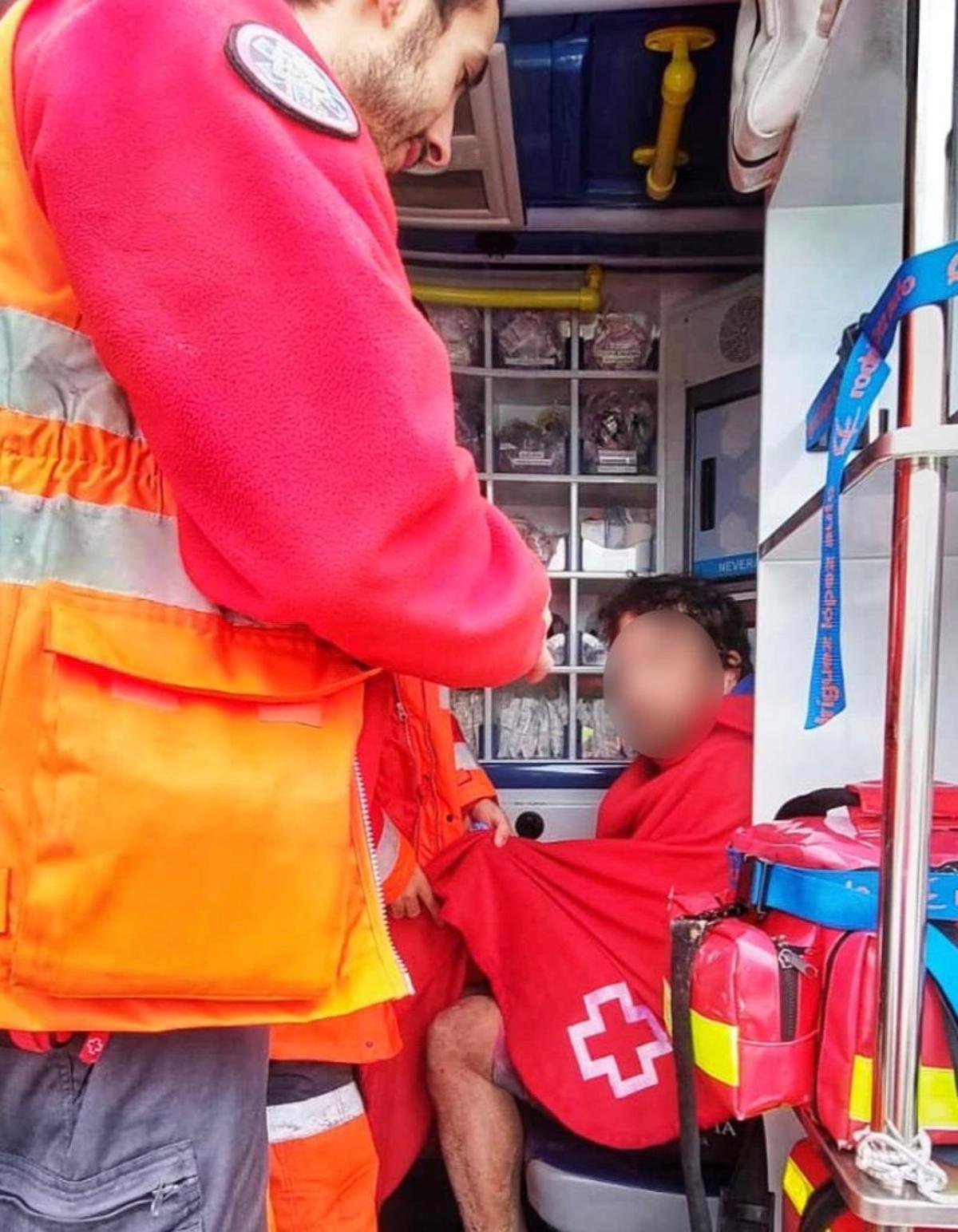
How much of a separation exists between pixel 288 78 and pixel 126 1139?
72 cm

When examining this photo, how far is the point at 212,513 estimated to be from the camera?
2.17 feet

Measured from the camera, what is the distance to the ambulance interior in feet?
4.16

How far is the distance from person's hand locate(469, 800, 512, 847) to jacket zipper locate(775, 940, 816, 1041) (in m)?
0.97

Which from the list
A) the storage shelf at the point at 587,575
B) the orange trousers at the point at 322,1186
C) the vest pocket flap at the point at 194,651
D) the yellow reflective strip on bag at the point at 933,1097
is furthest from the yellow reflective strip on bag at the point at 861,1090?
the storage shelf at the point at 587,575

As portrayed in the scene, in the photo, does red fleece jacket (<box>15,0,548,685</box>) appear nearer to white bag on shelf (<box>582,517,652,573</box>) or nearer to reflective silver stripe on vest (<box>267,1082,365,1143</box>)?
reflective silver stripe on vest (<box>267,1082,365,1143</box>)

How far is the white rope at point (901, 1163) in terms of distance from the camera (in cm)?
79

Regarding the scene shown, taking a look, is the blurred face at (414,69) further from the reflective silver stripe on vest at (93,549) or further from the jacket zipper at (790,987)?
the jacket zipper at (790,987)

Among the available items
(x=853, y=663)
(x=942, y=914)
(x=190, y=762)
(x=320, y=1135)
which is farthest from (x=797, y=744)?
(x=190, y=762)

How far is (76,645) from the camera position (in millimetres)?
671

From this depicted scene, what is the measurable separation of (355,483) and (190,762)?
8.6 inches

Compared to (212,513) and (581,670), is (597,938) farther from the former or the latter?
(212,513)

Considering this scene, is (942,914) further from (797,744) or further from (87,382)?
(87,382)

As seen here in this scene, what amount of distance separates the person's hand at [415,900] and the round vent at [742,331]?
1.36 m

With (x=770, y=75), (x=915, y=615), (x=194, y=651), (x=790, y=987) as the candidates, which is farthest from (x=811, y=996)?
(x=770, y=75)
